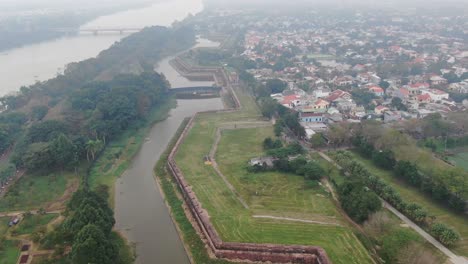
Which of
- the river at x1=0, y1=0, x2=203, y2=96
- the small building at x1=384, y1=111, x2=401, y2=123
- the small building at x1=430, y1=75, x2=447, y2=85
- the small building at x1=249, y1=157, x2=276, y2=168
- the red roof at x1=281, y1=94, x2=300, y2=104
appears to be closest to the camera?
the small building at x1=249, y1=157, x2=276, y2=168

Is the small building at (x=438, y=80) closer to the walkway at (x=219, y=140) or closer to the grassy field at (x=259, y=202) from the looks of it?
the walkway at (x=219, y=140)

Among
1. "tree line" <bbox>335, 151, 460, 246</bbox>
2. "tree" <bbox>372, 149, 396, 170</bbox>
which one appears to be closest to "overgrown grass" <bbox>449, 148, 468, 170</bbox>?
"tree" <bbox>372, 149, 396, 170</bbox>

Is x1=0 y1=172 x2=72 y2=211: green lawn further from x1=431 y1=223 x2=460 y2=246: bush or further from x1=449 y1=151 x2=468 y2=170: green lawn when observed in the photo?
x1=449 y1=151 x2=468 y2=170: green lawn

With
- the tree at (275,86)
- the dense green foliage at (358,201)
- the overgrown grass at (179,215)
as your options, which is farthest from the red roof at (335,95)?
the dense green foliage at (358,201)

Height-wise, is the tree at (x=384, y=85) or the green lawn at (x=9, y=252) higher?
the green lawn at (x=9, y=252)

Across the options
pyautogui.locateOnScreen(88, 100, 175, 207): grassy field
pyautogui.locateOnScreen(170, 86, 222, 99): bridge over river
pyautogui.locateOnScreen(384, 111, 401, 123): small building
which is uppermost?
pyautogui.locateOnScreen(384, 111, 401, 123): small building

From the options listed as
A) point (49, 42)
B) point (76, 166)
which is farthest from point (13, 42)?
point (76, 166)

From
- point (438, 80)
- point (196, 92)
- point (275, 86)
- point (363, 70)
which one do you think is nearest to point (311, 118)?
point (275, 86)

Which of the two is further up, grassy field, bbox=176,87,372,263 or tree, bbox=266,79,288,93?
grassy field, bbox=176,87,372,263
